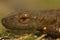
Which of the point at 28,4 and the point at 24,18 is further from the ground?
the point at 28,4

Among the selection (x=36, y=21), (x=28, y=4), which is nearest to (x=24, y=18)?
(x=36, y=21)

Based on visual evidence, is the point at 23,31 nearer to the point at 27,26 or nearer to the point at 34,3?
the point at 27,26

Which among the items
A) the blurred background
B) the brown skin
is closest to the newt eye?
the brown skin

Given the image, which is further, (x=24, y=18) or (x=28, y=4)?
(x=28, y=4)

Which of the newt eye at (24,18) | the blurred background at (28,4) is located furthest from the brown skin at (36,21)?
the blurred background at (28,4)

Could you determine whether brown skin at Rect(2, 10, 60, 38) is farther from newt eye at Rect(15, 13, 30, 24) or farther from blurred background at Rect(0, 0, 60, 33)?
blurred background at Rect(0, 0, 60, 33)

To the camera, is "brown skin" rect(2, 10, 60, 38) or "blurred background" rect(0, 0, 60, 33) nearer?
"brown skin" rect(2, 10, 60, 38)

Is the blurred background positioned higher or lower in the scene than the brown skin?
higher

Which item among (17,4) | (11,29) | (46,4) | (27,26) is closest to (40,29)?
(27,26)

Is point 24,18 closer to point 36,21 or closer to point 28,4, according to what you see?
point 36,21
